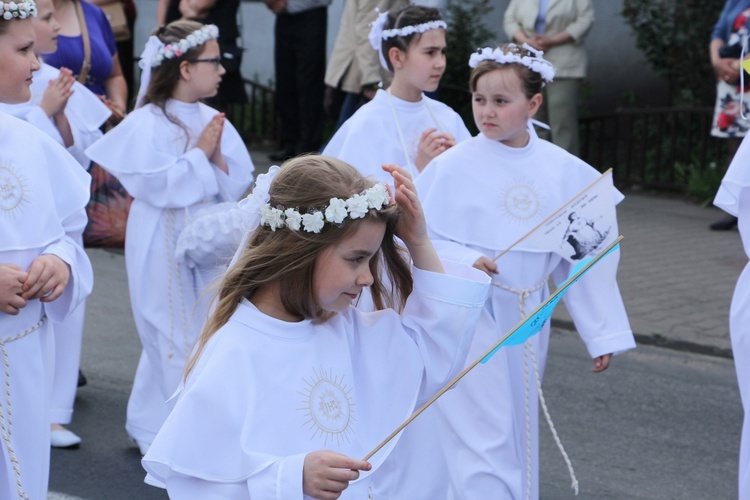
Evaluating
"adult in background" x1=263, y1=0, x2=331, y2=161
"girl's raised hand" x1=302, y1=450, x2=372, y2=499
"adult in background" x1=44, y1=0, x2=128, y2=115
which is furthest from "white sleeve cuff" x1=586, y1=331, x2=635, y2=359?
"adult in background" x1=263, y1=0, x2=331, y2=161

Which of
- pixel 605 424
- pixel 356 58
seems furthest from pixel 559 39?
pixel 605 424

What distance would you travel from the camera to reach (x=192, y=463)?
287cm

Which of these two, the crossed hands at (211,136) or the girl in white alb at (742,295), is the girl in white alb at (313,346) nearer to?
the girl in white alb at (742,295)

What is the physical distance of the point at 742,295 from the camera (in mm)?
4414

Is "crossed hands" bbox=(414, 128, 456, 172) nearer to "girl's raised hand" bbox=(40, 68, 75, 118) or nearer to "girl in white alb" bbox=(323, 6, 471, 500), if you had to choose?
"girl in white alb" bbox=(323, 6, 471, 500)

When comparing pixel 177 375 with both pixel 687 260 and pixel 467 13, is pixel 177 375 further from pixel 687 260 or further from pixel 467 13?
pixel 467 13

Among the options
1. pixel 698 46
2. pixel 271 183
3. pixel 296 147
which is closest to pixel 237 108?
pixel 296 147

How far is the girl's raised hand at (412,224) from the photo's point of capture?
3.19m

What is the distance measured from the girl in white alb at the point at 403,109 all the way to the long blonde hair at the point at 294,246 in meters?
2.51

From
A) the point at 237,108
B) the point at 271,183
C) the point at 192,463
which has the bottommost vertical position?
the point at 237,108

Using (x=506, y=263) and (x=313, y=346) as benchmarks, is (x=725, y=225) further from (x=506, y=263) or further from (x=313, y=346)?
(x=313, y=346)

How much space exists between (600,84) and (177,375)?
1007cm

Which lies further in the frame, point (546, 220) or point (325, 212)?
point (546, 220)

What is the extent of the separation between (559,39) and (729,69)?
1.88 meters
